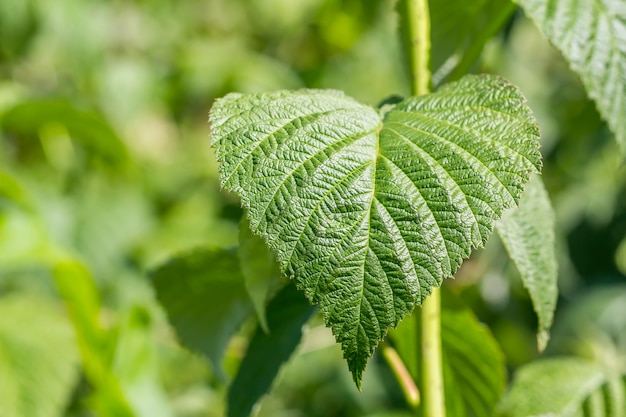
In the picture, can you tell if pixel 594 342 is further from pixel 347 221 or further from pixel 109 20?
pixel 109 20

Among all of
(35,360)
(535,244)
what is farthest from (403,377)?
(35,360)

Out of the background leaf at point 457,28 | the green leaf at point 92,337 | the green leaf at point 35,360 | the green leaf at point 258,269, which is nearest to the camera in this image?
the green leaf at point 258,269

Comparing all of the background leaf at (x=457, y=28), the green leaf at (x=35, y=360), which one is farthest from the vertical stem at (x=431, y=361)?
the green leaf at (x=35, y=360)

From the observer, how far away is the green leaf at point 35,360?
53.3 inches

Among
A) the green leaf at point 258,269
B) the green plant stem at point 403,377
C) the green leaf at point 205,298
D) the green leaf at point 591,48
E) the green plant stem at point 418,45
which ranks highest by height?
the green plant stem at point 418,45

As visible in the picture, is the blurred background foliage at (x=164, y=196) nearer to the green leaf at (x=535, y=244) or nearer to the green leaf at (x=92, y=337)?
the green leaf at (x=92, y=337)

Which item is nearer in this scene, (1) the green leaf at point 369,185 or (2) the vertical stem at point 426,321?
(1) the green leaf at point 369,185

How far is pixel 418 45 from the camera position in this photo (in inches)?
29.3

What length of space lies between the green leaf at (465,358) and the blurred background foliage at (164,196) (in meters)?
0.22

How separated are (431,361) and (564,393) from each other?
0.28 meters

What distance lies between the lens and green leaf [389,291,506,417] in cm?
84

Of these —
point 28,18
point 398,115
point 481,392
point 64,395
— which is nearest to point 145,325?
point 64,395

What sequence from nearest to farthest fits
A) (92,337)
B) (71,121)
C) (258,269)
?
(258,269) → (92,337) → (71,121)

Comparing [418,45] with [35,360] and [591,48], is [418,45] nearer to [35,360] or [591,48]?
[591,48]
